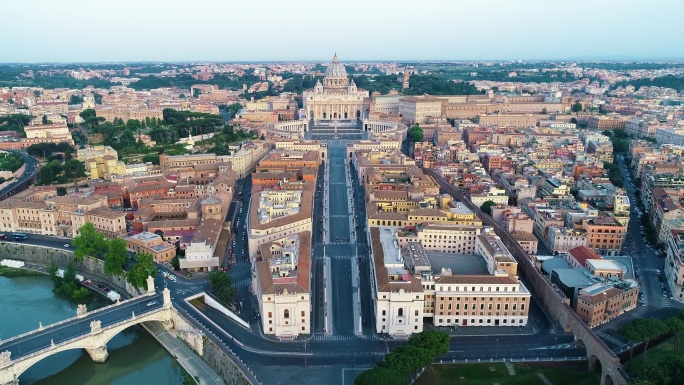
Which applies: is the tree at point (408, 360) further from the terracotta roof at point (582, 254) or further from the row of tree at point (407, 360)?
the terracotta roof at point (582, 254)

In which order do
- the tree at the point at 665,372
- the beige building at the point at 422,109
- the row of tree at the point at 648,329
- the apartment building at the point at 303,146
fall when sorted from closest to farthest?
the tree at the point at 665,372 < the row of tree at the point at 648,329 < the apartment building at the point at 303,146 < the beige building at the point at 422,109

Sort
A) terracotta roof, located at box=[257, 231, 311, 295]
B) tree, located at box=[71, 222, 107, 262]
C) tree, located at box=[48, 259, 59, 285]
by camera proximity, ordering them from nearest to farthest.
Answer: terracotta roof, located at box=[257, 231, 311, 295] → tree, located at box=[48, 259, 59, 285] → tree, located at box=[71, 222, 107, 262]

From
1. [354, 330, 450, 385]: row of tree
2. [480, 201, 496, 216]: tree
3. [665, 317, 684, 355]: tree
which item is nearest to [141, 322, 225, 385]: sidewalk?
[354, 330, 450, 385]: row of tree

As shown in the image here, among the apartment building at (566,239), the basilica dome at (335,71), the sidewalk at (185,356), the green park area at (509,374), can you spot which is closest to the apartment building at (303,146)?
the apartment building at (566,239)

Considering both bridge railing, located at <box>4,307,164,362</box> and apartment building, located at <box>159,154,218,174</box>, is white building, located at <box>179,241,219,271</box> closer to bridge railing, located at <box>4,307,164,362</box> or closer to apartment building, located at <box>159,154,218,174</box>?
bridge railing, located at <box>4,307,164,362</box>

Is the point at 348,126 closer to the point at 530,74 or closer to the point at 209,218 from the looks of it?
the point at 209,218
